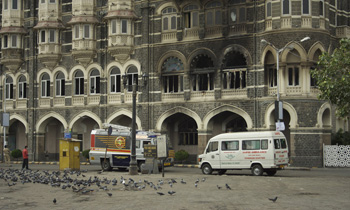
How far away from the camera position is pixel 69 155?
105 ft

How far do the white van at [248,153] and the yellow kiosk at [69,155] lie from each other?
7.40 meters

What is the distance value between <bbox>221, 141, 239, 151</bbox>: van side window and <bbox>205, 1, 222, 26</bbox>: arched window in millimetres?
13077

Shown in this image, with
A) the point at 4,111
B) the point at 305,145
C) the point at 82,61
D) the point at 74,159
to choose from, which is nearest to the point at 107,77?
the point at 82,61

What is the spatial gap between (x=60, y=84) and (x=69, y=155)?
58.2ft

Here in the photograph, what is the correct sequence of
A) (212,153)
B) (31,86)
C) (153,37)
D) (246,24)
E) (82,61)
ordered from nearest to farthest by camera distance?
(212,153) < (246,24) < (153,37) < (82,61) < (31,86)

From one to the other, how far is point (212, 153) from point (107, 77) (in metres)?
17.9

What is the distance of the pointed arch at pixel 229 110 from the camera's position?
38.6 m

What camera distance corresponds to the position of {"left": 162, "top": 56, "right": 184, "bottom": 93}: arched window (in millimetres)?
42375

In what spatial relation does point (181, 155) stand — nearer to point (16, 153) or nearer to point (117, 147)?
point (117, 147)

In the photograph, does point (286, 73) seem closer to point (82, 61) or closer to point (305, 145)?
point (305, 145)

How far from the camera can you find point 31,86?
49.7 meters

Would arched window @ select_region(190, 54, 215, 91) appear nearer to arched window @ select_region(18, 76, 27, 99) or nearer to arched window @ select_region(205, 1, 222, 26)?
arched window @ select_region(205, 1, 222, 26)

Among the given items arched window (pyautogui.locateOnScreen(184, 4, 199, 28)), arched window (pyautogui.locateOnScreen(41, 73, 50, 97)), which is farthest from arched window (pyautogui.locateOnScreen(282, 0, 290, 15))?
arched window (pyautogui.locateOnScreen(41, 73, 50, 97))

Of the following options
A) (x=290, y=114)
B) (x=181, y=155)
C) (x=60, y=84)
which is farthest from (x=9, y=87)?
(x=290, y=114)
